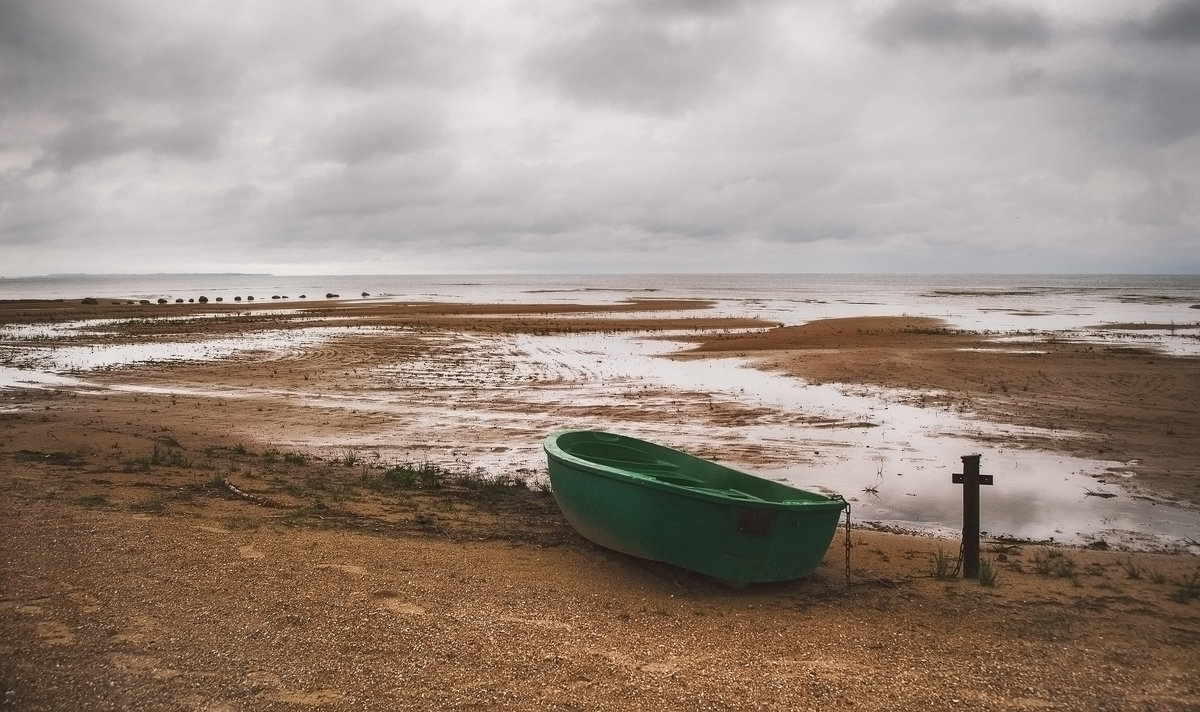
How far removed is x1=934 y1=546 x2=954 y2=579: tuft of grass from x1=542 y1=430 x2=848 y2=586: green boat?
1361 millimetres

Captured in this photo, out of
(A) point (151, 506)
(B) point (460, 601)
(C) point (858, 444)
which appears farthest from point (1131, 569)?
(A) point (151, 506)

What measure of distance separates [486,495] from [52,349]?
26.9 m

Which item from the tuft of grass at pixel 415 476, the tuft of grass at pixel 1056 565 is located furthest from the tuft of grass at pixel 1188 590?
the tuft of grass at pixel 415 476

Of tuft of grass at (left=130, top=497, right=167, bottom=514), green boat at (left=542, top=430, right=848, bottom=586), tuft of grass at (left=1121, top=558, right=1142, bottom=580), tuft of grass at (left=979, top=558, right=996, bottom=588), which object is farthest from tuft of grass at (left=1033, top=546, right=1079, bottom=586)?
tuft of grass at (left=130, top=497, right=167, bottom=514)

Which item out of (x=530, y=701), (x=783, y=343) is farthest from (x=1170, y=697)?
(x=783, y=343)

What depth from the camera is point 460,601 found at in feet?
22.1

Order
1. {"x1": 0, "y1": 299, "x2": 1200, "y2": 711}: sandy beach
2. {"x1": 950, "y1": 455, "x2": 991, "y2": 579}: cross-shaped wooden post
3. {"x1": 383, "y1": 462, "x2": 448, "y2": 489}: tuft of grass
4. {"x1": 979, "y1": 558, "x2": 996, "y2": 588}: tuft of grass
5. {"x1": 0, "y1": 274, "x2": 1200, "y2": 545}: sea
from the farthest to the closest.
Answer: {"x1": 383, "y1": 462, "x2": 448, "y2": 489}: tuft of grass < {"x1": 0, "y1": 274, "x2": 1200, "y2": 545}: sea < {"x1": 950, "y1": 455, "x2": 991, "y2": 579}: cross-shaped wooden post < {"x1": 979, "y1": 558, "x2": 996, "y2": 588}: tuft of grass < {"x1": 0, "y1": 299, "x2": 1200, "y2": 711}: sandy beach

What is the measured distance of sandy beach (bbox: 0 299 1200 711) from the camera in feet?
17.4

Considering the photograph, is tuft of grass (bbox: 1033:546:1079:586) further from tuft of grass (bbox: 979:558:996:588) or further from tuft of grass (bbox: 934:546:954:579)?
tuft of grass (bbox: 934:546:954:579)

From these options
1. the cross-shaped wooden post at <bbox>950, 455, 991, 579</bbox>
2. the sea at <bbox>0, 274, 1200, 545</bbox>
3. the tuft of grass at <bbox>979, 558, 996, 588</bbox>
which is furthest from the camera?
the sea at <bbox>0, 274, 1200, 545</bbox>

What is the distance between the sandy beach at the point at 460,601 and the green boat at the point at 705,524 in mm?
316

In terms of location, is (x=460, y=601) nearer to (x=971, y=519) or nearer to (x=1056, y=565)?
(x=971, y=519)

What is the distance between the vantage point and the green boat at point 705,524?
22.9 ft

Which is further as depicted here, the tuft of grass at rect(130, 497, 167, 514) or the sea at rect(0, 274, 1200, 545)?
the sea at rect(0, 274, 1200, 545)
